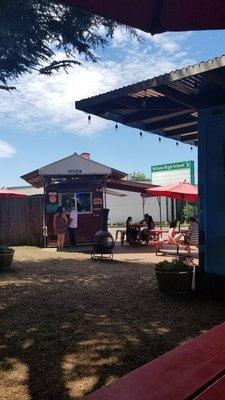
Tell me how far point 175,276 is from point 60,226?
10.3 metres

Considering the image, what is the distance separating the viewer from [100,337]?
5305 mm

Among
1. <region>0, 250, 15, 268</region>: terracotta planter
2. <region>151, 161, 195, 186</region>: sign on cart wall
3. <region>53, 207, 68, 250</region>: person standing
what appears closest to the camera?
<region>0, 250, 15, 268</region>: terracotta planter

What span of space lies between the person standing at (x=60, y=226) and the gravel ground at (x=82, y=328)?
22.7 ft

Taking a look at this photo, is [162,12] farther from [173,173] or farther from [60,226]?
[173,173]

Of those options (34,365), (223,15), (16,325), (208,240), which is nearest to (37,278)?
(16,325)

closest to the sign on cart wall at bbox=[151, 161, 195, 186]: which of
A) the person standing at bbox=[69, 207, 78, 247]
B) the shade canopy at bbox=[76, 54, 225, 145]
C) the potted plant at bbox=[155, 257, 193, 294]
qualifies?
the person standing at bbox=[69, 207, 78, 247]

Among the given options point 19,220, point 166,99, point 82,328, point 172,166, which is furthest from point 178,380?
point 172,166

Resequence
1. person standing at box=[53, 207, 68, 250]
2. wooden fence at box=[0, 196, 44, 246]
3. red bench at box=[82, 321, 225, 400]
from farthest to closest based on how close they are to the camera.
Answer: wooden fence at box=[0, 196, 44, 246]
person standing at box=[53, 207, 68, 250]
red bench at box=[82, 321, 225, 400]

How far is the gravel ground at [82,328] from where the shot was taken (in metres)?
4.02

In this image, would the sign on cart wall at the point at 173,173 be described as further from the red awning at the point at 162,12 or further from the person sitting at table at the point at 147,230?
the red awning at the point at 162,12

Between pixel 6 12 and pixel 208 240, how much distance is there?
501 cm

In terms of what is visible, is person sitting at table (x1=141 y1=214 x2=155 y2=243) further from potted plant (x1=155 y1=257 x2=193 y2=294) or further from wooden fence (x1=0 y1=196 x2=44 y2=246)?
potted plant (x1=155 y1=257 x2=193 y2=294)

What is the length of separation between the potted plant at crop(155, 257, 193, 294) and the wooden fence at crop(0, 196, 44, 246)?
13.4 meters

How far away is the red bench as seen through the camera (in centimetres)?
151
